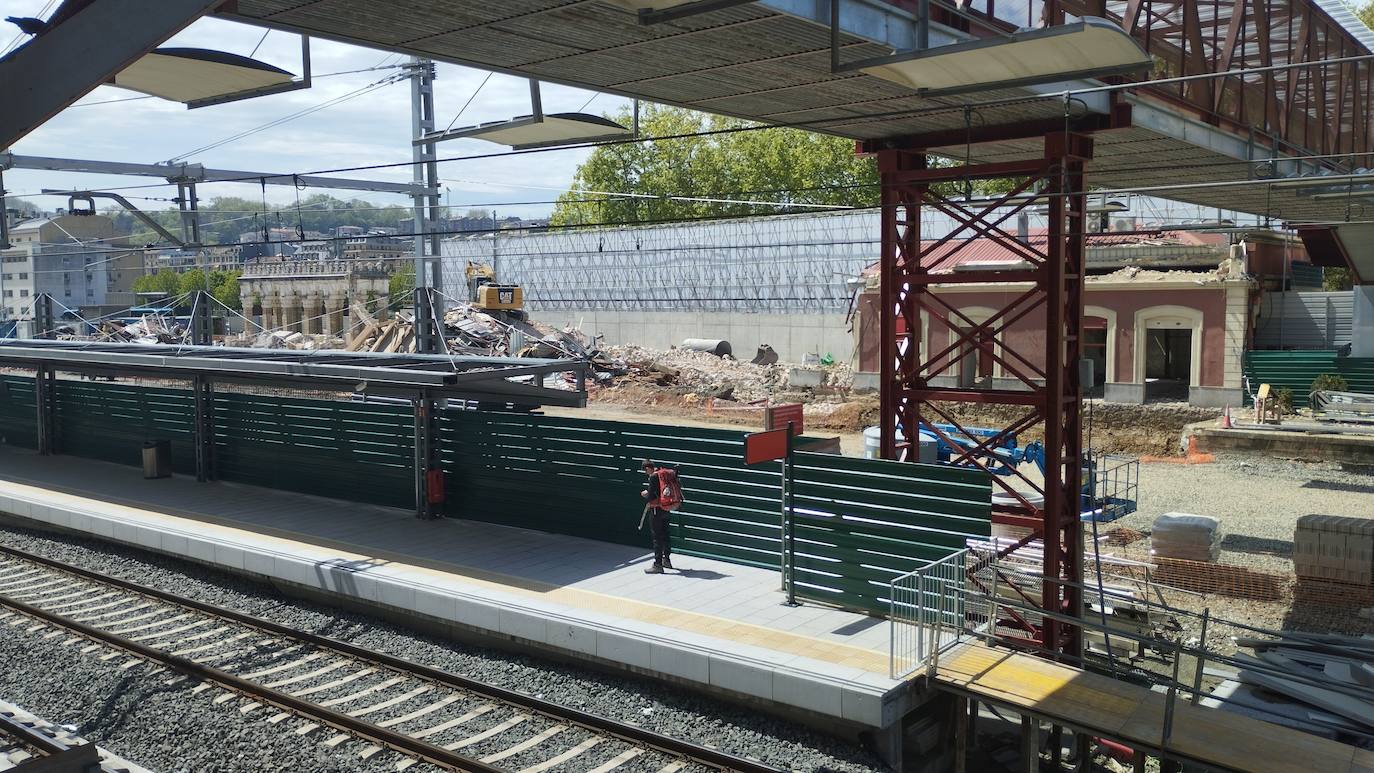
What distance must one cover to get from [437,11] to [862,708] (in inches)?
254

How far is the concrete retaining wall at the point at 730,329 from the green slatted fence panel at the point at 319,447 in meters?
29.5

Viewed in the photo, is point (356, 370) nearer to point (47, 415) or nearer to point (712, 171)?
point (47, 415)

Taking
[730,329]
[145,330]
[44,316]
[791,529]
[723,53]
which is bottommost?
[791,529]

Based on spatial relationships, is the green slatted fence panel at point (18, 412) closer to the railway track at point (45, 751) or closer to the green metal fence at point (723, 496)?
the green metal fence at point (723, 496)

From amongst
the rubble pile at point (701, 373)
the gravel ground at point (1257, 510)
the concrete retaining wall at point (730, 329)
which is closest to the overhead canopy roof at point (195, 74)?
the gravel ground at point (1257, 510)

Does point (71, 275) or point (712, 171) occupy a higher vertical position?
point (712, 171)

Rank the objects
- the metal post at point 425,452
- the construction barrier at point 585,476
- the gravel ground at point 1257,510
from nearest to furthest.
→ 1. the construction barrier at point 585,476
2. the gravel ground at point 1257,510
3. the metal post at point 425,452

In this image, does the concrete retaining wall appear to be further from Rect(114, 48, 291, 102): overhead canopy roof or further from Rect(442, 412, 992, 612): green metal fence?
Rect(114, 48, 291, 102): overhead canopy roof

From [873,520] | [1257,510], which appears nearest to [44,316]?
[873,520]

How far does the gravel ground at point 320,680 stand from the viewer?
9.47m

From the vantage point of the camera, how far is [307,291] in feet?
207

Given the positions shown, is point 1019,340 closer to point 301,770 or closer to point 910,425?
point 910,425

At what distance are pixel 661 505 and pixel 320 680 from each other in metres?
4.29

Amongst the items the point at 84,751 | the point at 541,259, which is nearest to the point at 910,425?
the point at 84,751
